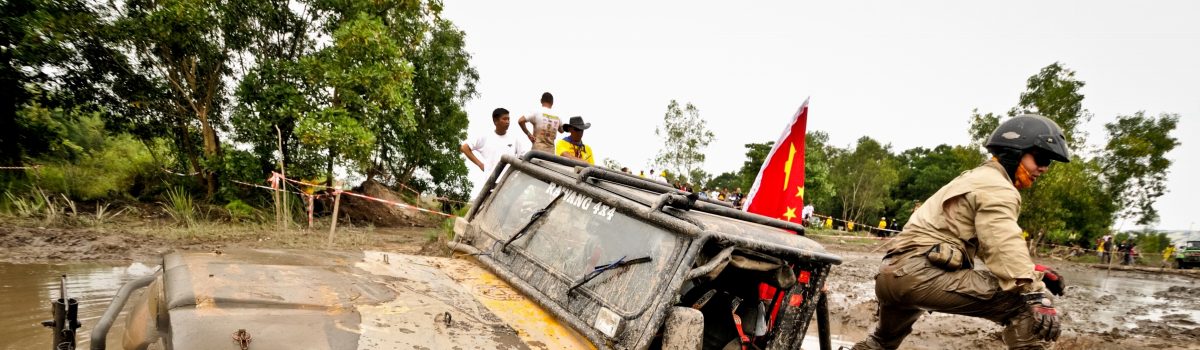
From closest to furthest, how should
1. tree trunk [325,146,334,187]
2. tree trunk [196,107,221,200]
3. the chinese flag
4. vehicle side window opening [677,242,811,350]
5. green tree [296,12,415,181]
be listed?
vehicle side window opening [677,242,811,350]
the chinese flag
green tree [296,12,415,181]
tree trunk [196,107,221,200]
tree trunk [325,146,334,187]

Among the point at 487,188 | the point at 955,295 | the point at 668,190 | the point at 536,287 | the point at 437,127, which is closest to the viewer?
the point at 536,287

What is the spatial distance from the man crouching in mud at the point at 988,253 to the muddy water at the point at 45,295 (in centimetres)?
452

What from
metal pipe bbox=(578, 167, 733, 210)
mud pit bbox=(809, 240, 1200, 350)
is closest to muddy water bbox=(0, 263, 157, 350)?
metal pipe bbox=(578, 167, 733, 210)

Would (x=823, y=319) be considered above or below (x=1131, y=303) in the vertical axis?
above

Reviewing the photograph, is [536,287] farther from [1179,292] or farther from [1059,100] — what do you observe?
[1059,100]

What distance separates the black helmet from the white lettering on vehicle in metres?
2.13

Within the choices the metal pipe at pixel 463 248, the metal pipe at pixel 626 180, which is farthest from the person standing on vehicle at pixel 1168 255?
the metal pipe at pixel 463 248

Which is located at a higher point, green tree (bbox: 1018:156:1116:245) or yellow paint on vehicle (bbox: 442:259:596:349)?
green tree (bbox: 1018:156:1116:245)

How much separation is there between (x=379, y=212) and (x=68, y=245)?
22.5ft

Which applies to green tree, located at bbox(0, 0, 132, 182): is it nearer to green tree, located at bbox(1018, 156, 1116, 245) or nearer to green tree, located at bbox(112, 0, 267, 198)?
green tree, located at bbox(112, 0, 267, 198)

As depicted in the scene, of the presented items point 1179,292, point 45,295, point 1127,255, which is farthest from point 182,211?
point 1127,255

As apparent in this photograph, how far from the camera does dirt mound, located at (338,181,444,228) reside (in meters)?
12.5

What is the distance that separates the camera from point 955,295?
2764mm

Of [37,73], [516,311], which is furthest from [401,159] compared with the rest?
[516,311]
